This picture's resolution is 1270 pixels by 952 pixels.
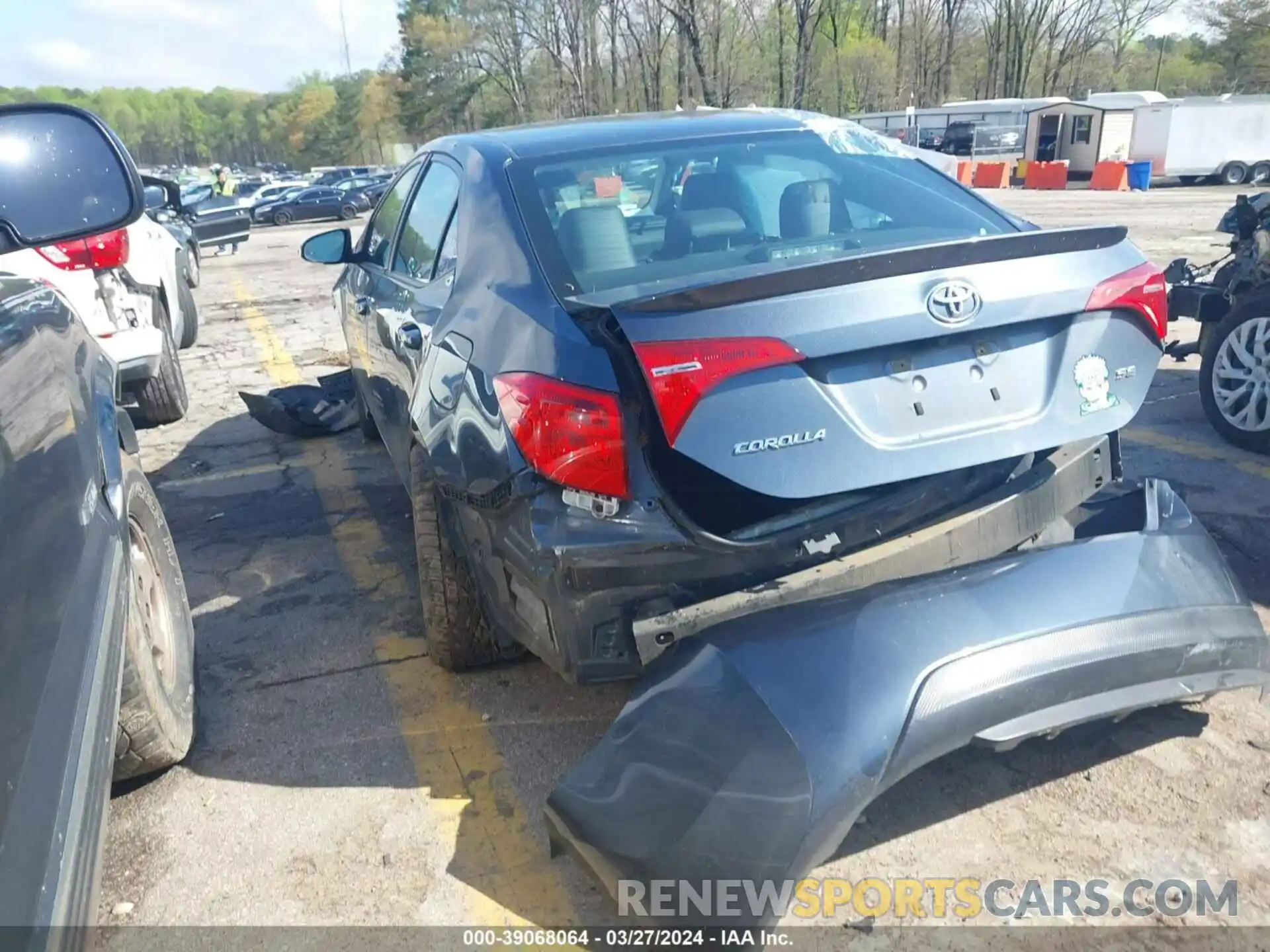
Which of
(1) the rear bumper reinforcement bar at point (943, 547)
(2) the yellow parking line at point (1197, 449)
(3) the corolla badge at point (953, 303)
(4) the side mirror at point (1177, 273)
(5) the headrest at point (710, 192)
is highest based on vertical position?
(5) the headrest at point (710, 192)

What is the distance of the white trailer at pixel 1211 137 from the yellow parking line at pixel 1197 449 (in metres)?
28.6

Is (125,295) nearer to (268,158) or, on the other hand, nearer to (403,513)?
(403,513)

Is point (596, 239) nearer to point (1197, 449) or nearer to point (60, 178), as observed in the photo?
point (60, 178)

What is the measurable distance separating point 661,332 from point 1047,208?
23.5 metres

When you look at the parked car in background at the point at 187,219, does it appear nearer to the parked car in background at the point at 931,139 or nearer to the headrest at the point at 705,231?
the headrest at the point at 705,231

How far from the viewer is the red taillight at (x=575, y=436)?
2.26 meters

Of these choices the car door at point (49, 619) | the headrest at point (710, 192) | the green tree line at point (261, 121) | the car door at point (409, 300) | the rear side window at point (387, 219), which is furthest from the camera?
the green tree line at point (261, 121)

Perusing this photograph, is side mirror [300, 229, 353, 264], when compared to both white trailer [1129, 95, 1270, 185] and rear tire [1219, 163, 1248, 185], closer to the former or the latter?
white trailer [1129, 95, 1270, 185]

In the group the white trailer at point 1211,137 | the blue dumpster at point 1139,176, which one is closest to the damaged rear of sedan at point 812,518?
the blue dumpster at point 1139,176

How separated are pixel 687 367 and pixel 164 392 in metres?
5.70

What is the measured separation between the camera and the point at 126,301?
585 cm

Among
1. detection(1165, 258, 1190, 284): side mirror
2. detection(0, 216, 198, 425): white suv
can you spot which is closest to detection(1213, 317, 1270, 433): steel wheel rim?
detection(1165, 258, 1190, 284): side mirror

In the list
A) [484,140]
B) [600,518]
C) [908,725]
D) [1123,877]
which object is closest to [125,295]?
[484,140]

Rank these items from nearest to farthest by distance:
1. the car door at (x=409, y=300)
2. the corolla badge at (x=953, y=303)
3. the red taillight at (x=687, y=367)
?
the red taillight at (x=687, y=367) < the corolla badge at (x=953, y=303) < the car door at (x=409, y=300)
